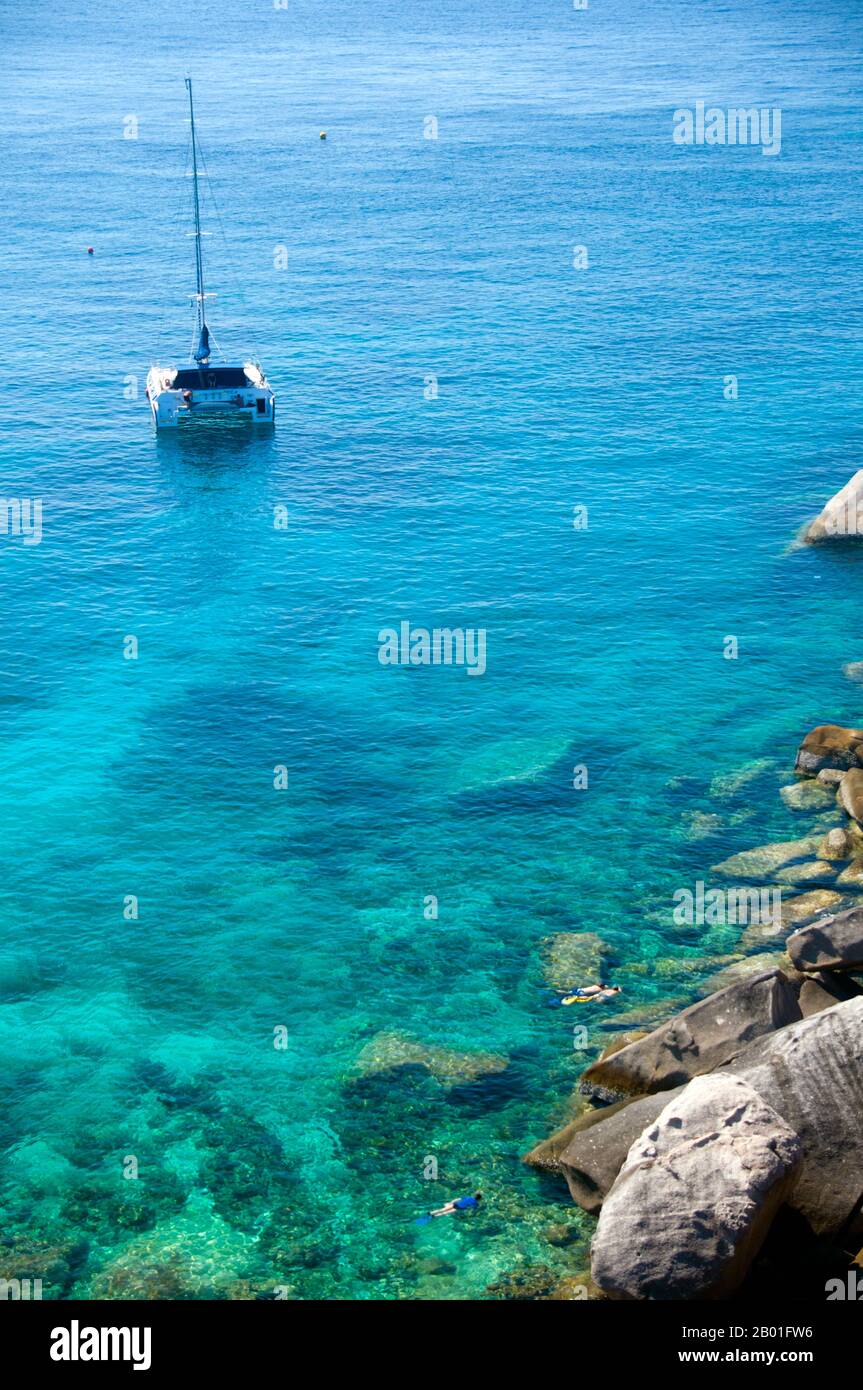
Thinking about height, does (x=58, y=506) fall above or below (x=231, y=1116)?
above

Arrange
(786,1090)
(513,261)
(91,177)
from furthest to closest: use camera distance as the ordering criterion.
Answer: (91,177), (513,261), (786,1090)

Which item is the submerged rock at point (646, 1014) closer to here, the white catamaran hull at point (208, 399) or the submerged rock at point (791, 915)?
the submerged rock at point (791, 915)

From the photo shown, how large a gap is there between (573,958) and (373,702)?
25374 mm

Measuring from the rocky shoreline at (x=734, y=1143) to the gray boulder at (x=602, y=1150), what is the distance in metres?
0.04

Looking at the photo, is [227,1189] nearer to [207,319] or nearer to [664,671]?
[664,671]

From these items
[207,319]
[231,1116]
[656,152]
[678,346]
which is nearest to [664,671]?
[231,1116]

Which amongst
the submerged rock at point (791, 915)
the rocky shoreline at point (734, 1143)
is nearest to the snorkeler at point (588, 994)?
the rocky shoreline at point (734, 1143)

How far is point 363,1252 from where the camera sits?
42500 millimetres

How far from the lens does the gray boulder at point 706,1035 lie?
44.8 meters

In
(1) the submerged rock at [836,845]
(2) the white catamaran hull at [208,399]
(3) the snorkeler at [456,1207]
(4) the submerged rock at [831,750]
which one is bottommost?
(3) the snorkeler at [456,1207]

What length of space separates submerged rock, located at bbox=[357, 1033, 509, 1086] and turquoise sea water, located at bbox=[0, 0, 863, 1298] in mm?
441

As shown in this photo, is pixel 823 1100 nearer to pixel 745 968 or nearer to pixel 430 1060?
pixel 745 968

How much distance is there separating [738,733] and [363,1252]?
125 ft

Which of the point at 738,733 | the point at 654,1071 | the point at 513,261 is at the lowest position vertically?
the point at 654,1071
